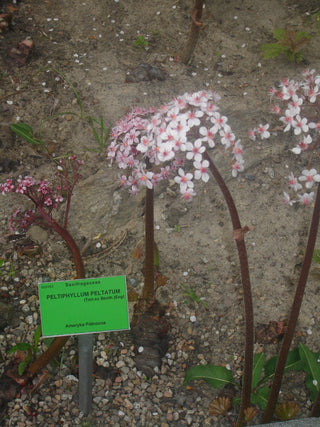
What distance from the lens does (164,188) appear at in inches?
139

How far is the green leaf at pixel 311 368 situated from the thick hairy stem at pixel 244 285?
1.32ft

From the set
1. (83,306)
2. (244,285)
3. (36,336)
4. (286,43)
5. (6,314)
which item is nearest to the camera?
(244,285)

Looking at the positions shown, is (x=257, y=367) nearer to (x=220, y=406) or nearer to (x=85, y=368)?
(x=220, y=406)

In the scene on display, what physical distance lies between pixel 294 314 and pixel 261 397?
62cm

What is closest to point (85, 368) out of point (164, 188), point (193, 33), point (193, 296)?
point (193, 296)

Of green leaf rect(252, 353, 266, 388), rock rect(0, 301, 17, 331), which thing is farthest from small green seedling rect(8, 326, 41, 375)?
green leaf rect(252, 353, 266, 388)

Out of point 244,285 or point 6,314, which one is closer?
point 244,285

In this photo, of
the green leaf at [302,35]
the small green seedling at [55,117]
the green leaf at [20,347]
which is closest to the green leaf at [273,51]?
the green leaf at [302,35]

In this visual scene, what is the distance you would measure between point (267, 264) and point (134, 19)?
2954 millimetres

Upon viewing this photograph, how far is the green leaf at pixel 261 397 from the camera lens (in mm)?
2496

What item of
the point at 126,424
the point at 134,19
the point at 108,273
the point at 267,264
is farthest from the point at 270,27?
the point at 126,424

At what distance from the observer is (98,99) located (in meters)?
4.05

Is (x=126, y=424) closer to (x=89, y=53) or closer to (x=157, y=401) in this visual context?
(x=157, y=401)

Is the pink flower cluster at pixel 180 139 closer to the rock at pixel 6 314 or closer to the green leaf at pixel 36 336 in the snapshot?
the green leaf at pixel 36 336
